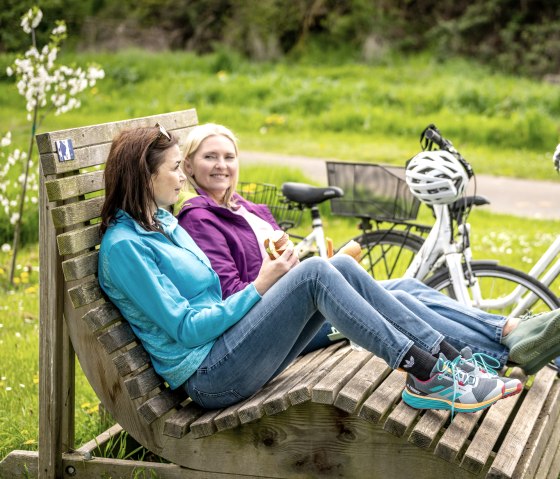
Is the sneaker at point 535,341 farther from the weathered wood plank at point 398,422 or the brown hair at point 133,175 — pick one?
the brown hair at point 133,175

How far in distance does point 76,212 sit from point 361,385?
1158 millimetres

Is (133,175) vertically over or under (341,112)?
over

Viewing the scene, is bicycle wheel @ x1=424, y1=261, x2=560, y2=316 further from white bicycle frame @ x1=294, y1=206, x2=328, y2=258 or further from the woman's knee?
the woman's knee

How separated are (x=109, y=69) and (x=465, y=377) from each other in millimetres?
15090

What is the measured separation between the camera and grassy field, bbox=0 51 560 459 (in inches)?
305

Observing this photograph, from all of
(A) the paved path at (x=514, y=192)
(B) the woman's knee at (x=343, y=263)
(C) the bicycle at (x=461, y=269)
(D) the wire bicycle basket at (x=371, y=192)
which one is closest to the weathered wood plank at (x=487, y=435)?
(B) the woman's knee at (x=343, y=263)

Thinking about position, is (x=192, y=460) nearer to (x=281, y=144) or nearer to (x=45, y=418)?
(x=45, y=418)

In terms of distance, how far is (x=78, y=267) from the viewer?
10.5 feet

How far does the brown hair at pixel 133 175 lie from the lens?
131 inches

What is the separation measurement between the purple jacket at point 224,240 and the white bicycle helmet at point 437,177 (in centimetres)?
96

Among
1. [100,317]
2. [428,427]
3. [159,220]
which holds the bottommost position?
[428,427]

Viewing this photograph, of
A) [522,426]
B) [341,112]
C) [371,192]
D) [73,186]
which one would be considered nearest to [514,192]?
[341,112]

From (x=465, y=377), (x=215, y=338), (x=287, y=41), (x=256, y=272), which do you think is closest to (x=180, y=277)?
(x=215, y=338)

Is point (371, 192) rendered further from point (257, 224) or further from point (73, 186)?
point (73, 186)
